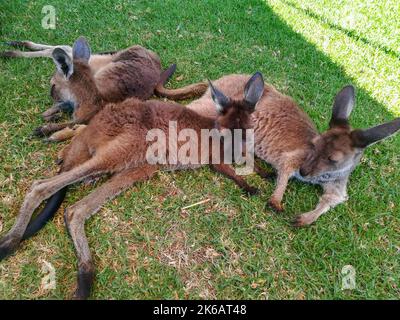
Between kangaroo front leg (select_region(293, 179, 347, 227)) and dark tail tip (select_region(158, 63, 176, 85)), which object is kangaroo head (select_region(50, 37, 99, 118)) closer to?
dark tail tip (select_region(158, 63, 176, 85))

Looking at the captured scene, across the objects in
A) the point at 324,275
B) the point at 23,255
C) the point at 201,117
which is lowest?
the point at 324,275

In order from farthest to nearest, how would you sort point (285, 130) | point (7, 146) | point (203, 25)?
point (203, 25) → point (285, 130) → point (7, 146)

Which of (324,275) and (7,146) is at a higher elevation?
(7,146)

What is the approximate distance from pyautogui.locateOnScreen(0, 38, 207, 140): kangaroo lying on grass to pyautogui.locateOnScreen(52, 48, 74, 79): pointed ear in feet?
0.06

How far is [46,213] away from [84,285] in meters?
0.72

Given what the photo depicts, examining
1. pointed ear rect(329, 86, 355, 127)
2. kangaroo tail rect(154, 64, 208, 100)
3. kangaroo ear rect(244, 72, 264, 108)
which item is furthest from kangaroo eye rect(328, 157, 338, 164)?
kangaroo tail rect(154, 64, 208, 100)

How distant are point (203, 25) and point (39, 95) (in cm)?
282

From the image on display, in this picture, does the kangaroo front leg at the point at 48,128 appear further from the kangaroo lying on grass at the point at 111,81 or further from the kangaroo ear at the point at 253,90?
the kangaroo ear at the point at 253,90

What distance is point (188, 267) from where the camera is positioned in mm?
3262

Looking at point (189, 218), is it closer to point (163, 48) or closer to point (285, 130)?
point (285, 130)

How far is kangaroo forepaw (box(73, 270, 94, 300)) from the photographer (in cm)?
294

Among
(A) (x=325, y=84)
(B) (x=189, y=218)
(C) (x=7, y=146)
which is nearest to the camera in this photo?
(B) (x=189, y=218)

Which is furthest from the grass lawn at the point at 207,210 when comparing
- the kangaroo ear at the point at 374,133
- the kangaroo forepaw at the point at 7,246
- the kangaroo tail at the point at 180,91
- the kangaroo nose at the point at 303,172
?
the kangaroo ear at the point at 374,133

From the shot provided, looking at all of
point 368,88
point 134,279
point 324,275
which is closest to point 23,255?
point 134,279
